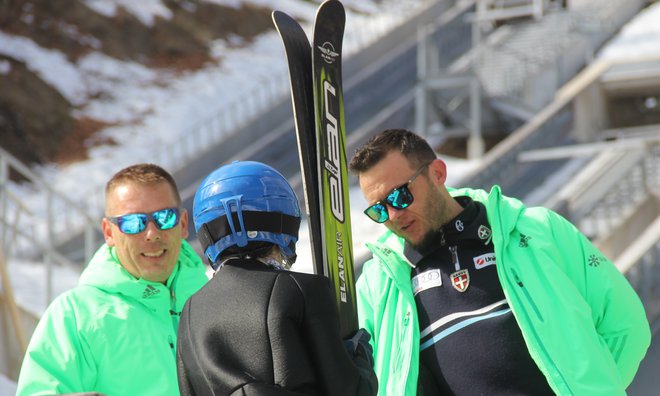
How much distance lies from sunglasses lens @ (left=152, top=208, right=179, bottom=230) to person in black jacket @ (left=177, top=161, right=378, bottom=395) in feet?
4.04

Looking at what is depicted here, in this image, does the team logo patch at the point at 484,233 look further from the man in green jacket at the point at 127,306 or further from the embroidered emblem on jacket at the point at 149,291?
the embroidered emblem on jacket at the point at 149,291

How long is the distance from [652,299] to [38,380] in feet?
21.4

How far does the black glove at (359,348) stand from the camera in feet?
10.4

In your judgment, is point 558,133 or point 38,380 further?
point 558,133

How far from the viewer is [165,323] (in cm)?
456

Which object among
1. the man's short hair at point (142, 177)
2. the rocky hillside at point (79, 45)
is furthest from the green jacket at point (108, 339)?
the rocky hillside at point (79, 45)

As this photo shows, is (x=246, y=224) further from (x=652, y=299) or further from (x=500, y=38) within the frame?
(x=500, y=38)

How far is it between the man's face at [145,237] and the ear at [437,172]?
108 centimetres

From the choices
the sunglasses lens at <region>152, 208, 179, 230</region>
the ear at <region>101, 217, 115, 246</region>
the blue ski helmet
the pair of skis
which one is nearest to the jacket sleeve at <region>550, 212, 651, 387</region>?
the pair of skis

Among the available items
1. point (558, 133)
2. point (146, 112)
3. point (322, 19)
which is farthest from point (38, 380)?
point (146, 112)

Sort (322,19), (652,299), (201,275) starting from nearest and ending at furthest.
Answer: (322,19) < (201,275) < (652,299)

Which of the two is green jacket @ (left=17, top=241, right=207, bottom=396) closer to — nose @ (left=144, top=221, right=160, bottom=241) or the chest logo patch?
nose @ (left=144, top=221, right=160, bottom=241)

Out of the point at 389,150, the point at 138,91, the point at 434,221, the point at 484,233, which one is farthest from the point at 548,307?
the point at 138,91

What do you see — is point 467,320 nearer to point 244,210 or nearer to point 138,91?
point 244,210
